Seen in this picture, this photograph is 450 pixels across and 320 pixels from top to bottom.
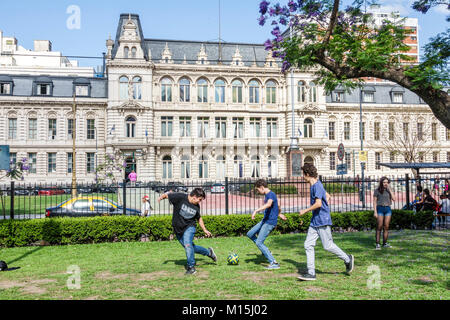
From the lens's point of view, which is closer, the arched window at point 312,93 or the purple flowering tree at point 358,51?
the purple flowering tree at point 358,51

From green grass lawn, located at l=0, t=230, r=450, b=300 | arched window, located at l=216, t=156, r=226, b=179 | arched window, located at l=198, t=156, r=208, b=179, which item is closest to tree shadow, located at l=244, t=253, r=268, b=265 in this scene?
green grass lawn, located at l=0, t=230, r=450, b=300

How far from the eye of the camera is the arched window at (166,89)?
45250 millimetres

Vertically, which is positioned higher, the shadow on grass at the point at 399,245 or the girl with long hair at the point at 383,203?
the girl with long hair at the point at 383,203

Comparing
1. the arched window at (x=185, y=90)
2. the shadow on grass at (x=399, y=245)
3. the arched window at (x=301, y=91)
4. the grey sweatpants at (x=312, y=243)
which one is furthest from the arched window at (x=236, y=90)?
the grey sweatpants at (x=312, y=243)

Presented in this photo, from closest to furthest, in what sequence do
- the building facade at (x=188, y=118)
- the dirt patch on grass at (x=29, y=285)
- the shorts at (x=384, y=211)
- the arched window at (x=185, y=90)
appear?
the dirt patch on grass at (x=29, y=285)
the shorts at (x=384, y=211)
the building facade at (x=188, y=118)
the arched window at (x=185, y=90)

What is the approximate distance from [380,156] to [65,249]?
156 feet

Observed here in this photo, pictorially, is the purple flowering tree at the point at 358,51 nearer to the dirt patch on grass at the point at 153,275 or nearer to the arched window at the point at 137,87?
the dirt patch on grass at the point at 153,275

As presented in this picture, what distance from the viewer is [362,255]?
8820 millimetres

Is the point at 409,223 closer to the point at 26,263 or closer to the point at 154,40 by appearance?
the point at 26,263

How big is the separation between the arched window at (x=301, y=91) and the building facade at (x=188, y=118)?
0.13m

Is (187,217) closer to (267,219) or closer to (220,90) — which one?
(267,219)

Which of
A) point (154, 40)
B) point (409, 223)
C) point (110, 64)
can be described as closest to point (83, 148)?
point (110, 64)

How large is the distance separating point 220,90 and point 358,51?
38638 millimetres

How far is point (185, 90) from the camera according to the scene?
151ft
